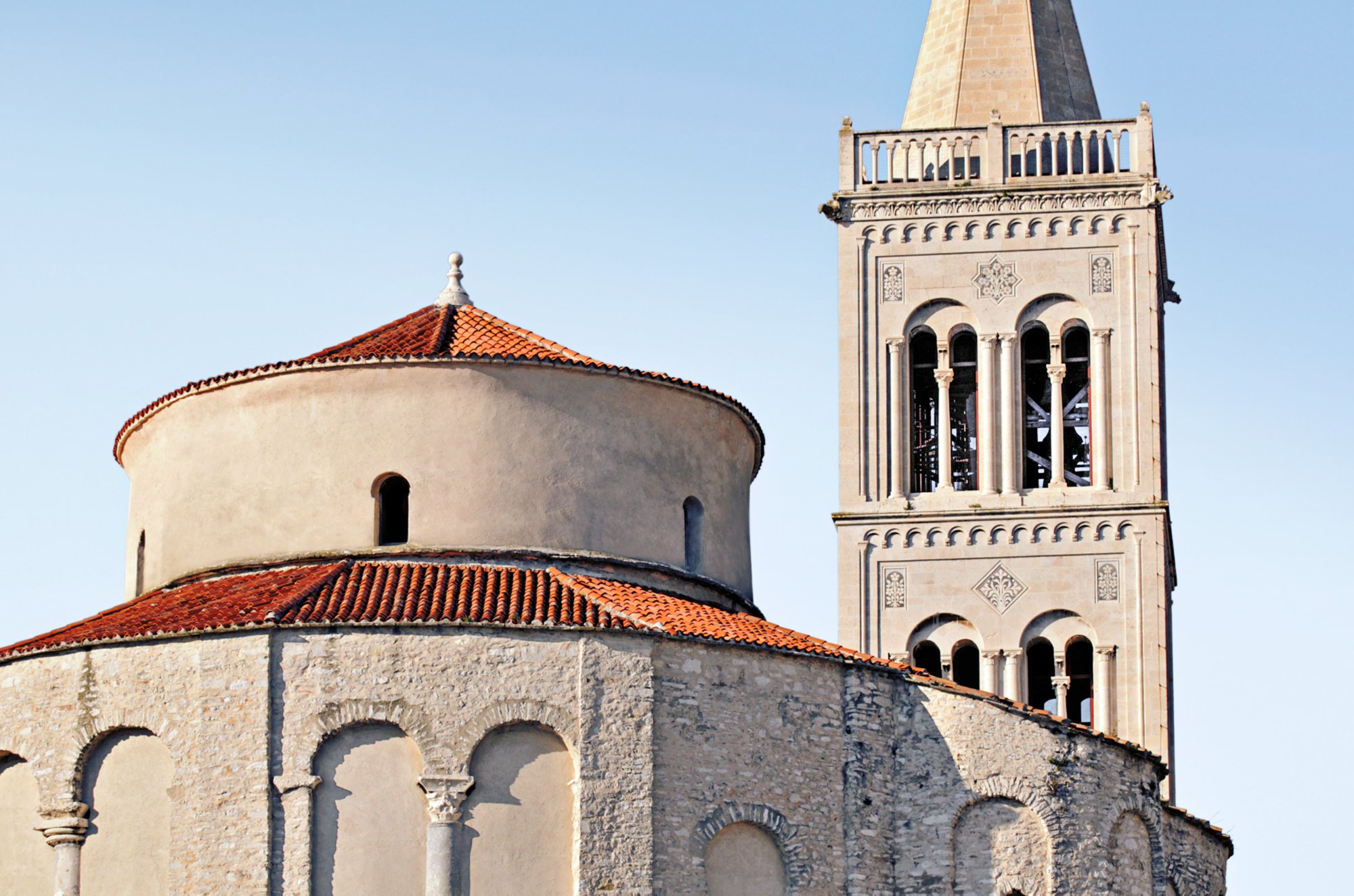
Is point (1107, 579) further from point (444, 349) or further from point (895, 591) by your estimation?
point (444, 349)

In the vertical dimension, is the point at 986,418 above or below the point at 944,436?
above

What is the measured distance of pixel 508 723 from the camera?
3359 cm

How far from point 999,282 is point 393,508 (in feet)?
55.9

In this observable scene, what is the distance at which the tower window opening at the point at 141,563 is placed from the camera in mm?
38469

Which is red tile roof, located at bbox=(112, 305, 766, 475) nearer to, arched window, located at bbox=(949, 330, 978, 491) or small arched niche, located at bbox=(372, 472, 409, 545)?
small arched niche, located at bbox=(372, 472, 409, 545)

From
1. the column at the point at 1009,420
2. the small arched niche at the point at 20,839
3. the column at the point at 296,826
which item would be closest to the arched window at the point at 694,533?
the column at the point at 296,826

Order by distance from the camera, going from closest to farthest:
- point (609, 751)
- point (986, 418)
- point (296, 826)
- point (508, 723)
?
point (296, 826), point (508, 723), point (609, 751), point (986, 418)

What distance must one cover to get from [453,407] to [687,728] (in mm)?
5370

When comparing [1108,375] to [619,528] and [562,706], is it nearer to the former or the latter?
[619,528]

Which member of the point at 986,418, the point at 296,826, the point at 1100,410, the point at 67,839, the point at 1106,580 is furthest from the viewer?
the point at 986,418

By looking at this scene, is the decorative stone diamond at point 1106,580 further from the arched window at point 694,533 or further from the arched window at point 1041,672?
the arched window at point 694,533

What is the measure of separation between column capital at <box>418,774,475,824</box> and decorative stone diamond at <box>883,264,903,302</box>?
20.0 meters

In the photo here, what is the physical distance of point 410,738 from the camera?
33.6 m

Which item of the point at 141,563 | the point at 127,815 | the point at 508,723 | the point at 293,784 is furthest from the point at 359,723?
the point at 141,563
